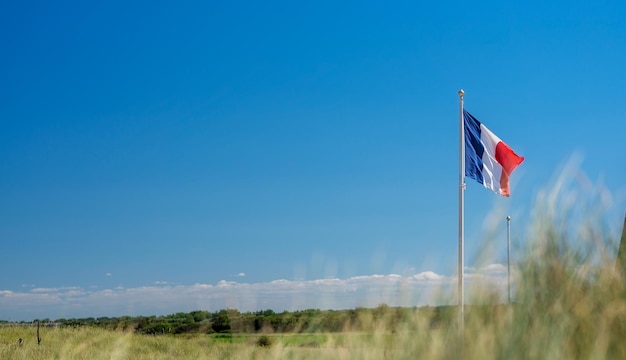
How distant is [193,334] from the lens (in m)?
35.8

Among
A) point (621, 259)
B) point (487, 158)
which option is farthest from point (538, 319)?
point (487, 158)

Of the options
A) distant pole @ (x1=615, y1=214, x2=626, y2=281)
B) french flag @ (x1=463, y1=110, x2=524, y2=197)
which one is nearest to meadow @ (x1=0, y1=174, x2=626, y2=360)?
distant pole @ (x1=615, y1=214, x2=626, y2=281)

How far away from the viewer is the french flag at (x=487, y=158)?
632 inches

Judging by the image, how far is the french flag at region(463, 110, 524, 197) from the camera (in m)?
16.0

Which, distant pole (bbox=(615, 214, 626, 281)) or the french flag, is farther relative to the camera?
the french flag

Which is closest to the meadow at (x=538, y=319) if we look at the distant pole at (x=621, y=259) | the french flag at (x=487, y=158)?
the distant pole at (x=621, y=259)

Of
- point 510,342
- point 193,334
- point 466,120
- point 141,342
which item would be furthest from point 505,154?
point 193,334

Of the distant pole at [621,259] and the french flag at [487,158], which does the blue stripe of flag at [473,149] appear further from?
the distant pole at [621,259]

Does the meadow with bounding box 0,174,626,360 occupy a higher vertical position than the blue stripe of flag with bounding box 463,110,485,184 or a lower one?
lower

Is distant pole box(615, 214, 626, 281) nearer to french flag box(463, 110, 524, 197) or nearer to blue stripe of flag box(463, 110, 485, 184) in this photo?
french flag box(463, 110, 524, 197)

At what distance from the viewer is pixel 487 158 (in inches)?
656

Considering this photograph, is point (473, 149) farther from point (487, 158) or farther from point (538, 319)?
point (538, 319)

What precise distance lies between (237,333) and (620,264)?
15.2ft

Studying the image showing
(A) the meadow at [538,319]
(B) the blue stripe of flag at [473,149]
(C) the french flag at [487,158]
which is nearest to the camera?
(A) the meadow at [538,319]
